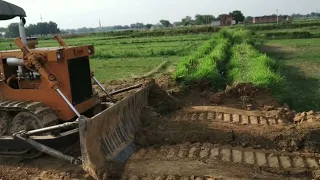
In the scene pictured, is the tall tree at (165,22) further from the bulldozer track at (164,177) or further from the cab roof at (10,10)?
the bulldozer track at (164,177)

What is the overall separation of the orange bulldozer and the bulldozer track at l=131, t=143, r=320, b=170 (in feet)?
1.73

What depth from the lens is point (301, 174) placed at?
4797 millimetres

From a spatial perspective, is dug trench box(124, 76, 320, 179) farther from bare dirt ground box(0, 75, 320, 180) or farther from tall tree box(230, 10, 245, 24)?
tall tree box(230, 10, 245, 24)

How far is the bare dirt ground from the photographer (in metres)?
4.98

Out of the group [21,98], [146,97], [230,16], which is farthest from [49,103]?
[230,16]

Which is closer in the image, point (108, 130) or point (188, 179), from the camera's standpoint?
point (188, 179)

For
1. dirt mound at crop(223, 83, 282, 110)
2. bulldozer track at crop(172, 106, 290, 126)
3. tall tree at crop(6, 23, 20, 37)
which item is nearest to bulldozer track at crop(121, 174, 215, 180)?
bulldozer track at crop(172, 106, 290, 126)

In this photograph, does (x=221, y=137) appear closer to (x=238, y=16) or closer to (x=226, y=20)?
(x=226, y=20)

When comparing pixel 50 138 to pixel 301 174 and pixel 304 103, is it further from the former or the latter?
Answer: pixel 304 103

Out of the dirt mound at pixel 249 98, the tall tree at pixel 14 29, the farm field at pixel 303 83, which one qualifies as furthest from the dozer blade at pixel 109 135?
the farm field at pixel 303 83

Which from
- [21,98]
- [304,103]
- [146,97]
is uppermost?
[21,98]

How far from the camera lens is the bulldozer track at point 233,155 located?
516 cm

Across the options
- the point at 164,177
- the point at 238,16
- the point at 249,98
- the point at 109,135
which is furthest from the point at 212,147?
the point at 238,16

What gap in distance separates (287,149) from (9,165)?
437 centimetres
